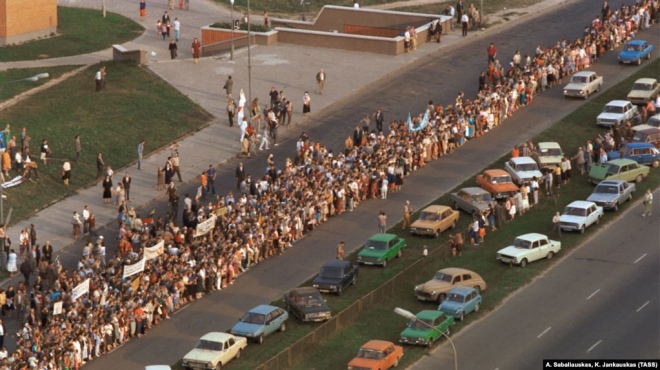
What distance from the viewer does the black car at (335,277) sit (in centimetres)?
6259

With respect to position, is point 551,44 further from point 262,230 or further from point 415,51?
point 262,230

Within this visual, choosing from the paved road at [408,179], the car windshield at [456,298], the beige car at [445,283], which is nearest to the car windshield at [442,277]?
the beige car at [445,283]

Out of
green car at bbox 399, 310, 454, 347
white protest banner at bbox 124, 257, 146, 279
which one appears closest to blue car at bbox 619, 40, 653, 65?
green car at bbox 399, 310, 454, 347

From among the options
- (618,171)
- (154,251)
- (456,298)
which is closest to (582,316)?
(456,298)

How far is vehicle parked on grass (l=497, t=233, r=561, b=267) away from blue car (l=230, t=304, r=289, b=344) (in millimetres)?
11299

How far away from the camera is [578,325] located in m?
60.0

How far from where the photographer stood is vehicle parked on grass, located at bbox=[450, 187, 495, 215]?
69875mm

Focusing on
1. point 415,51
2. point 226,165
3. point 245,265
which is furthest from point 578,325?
point 415,51

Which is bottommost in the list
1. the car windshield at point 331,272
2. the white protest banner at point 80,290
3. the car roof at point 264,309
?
the car roof at point 264,309

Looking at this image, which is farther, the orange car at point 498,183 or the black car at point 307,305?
the orange car at point 498,183

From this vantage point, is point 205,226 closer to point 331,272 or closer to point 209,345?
point 331,272

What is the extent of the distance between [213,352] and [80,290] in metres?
6.75

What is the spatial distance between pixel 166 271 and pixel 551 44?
134ft

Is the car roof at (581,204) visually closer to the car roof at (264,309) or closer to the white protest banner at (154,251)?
the car roof at (264,309)
